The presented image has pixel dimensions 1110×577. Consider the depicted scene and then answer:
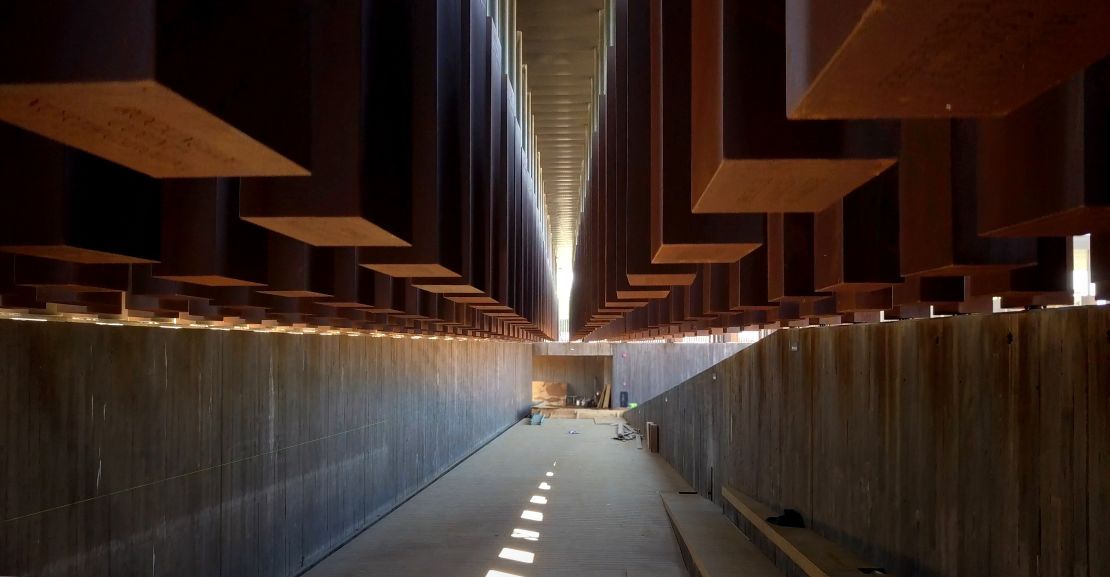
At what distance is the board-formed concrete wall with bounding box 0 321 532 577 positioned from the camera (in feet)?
17.0

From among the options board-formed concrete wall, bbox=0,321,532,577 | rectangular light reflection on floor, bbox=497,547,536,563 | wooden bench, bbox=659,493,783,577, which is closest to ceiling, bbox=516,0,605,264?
board-formed concrete wall, bbox=0,321,532,577

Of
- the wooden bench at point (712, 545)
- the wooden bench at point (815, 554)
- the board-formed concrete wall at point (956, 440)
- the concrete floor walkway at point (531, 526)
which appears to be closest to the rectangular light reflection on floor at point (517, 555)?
the concrete floor walkway at point (531, 526)

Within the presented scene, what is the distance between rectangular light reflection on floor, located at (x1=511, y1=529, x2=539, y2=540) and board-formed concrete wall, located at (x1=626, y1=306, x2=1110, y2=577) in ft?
15.6

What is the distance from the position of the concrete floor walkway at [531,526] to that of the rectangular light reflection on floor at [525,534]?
2cm

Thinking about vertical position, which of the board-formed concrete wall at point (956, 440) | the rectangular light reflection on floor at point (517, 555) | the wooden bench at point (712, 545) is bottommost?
the rectangular light reflection on floor at point (517, 555)

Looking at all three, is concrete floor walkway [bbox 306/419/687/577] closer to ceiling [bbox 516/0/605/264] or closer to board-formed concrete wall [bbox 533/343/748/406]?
ceiling [bbox 516/0/605/264]

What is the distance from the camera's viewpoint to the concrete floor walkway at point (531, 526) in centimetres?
929

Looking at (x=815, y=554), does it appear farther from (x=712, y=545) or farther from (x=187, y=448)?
(x=187, y=448)

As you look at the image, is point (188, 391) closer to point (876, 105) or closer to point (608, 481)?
point (876, 105)

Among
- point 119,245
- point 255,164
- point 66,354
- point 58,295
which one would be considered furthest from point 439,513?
point 255,164

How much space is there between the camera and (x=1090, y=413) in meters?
2.58

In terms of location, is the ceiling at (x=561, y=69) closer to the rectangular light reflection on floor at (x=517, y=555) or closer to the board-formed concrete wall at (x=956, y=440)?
the board-formed concrete wall at (x=956, y=440)

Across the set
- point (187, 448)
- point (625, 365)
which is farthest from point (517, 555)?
point (625, 365)

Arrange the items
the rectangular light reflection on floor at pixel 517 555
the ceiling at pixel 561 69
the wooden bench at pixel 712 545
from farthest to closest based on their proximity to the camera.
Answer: the ceiling at pixel 561 69, the rectangular light reflection on floor at pixel 517 555, the wooden bench at pixel 712 545
